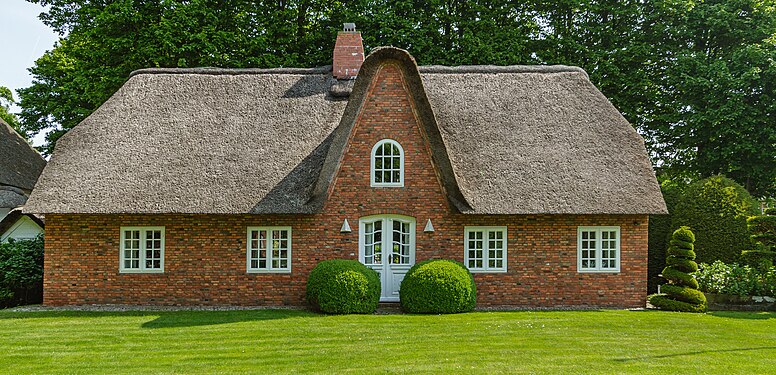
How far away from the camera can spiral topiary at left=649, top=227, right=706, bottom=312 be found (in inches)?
617

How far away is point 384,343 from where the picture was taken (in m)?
11.3

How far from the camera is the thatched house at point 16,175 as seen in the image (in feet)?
59.8

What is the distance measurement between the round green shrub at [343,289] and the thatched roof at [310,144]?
5.73 ft

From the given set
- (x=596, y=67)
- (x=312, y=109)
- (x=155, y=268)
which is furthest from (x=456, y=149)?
(x=596, y=67)

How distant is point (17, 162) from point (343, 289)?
56.7ft

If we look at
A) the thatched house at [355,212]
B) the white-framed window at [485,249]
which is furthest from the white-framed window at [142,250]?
the white-framed window at [485,249]

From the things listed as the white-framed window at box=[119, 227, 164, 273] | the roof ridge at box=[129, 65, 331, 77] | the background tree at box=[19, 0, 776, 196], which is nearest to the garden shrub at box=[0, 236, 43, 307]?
the white-framed window at box=[119, 227, 164, 273]

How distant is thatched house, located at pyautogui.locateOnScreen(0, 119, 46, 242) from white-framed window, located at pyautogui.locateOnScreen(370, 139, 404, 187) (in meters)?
9.76

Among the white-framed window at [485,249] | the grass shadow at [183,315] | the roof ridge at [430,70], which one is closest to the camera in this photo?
the grass shadow at [183,315]

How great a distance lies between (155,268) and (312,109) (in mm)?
5828

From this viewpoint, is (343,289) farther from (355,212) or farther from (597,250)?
(597,250)

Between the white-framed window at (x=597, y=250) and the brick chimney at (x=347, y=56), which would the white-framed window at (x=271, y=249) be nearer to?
the brick chimney at (x=347, y=56)

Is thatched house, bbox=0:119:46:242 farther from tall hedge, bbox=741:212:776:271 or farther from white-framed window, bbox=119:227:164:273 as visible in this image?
tall hedge, bbox=741:212:776:271

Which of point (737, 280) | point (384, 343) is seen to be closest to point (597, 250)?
point (737, 280)
